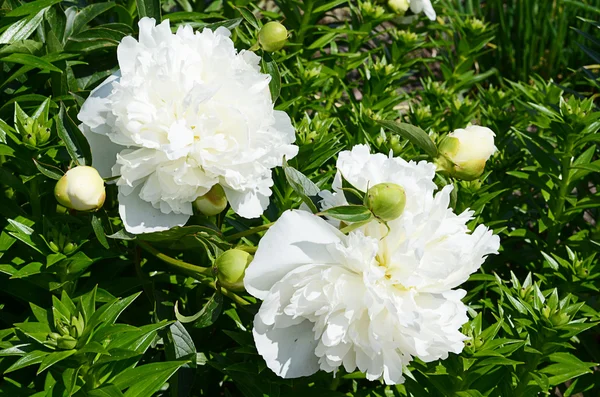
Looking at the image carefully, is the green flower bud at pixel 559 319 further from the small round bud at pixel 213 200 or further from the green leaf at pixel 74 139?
the green leaf at pixel 74 139

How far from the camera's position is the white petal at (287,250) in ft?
2.94

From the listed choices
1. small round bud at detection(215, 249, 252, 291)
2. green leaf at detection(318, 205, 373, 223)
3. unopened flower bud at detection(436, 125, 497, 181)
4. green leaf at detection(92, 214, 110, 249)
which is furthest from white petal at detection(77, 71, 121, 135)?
unopened flower bud at detection(436, 125, 497, 181)

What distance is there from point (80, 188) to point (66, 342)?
0.66ft

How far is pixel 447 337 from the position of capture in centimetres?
89

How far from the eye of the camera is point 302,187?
0.97 meters

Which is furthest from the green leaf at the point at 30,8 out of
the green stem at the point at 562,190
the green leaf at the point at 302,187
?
the green stem at the point at 562,190

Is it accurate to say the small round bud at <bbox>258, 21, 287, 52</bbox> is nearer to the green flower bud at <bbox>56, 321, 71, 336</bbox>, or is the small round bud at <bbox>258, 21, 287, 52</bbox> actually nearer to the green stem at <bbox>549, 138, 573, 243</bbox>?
the green flower bud at <bbox>56, 321, 71, 336</bbox>

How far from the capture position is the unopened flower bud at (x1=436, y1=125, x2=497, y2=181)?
1.03 metres

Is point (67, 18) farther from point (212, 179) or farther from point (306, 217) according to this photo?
point (306, 217)

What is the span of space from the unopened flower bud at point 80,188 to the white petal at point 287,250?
0.23 metres

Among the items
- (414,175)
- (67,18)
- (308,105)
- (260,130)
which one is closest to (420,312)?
(414,175)

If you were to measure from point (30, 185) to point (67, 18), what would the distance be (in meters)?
0.41

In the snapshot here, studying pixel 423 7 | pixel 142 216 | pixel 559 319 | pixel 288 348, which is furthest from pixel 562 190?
pixel 142 216

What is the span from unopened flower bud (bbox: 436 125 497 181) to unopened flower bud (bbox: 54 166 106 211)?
49 cm
